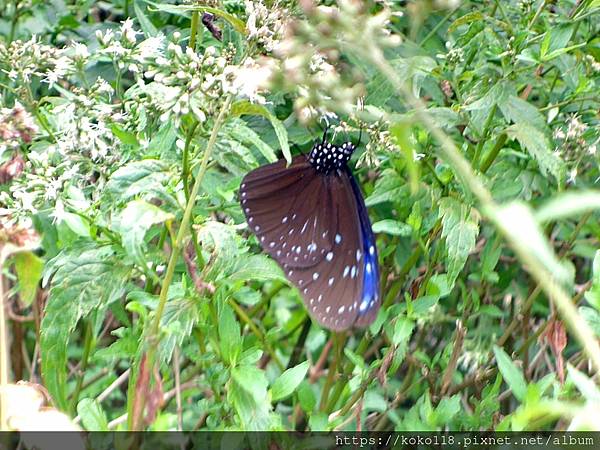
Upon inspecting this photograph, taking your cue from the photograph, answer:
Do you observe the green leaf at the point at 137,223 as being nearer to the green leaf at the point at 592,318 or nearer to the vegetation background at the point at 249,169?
the vegetation background at the point at 249,169

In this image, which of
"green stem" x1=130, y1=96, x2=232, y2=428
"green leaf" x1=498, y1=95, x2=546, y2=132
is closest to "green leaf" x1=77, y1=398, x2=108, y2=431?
"green stem" x1=130, y1=96, x2=232, y2=428

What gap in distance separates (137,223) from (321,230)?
830 millimetres

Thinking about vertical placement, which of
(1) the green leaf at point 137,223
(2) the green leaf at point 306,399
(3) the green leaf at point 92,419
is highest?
(1) the green leaf at point 137,223

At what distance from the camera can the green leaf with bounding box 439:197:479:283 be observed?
1.77 m

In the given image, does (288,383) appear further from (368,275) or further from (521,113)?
(521,113)

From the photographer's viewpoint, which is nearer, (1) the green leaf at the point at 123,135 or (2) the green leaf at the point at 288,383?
(2) the green leaf at the point at 288,383

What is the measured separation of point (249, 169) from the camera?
6.13 ft

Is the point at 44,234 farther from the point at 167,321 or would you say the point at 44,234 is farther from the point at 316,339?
the point at 316,339

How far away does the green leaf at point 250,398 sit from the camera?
60.2 inches

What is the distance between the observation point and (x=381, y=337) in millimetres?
2615

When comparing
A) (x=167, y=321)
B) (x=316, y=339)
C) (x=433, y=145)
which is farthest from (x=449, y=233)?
(x=316, y=339)

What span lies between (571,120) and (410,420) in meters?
0.79

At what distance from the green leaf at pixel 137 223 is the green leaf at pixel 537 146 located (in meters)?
0.82

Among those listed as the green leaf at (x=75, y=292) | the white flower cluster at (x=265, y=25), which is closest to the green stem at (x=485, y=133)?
the white flower cluster at (x=265, y=25)
